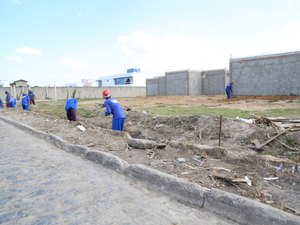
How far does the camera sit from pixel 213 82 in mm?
31859

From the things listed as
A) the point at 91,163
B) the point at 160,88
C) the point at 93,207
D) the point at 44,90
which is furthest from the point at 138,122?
the point at 44,90

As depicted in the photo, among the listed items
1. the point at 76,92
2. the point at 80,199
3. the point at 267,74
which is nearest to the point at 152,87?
the point at 76,92

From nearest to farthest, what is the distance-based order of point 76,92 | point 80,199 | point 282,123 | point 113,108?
point 80,199
point 282,123
point 113,108
point 76,92

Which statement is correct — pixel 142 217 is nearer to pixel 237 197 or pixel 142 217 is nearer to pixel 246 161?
pixel 237 197

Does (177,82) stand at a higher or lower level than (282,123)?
higher

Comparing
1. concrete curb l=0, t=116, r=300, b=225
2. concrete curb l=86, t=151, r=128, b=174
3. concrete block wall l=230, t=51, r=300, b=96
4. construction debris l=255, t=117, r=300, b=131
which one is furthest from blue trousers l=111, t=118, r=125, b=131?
concrete block wall l=230, t=51, r=300, b=96

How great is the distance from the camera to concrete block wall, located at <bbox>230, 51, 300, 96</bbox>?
66.7 ft

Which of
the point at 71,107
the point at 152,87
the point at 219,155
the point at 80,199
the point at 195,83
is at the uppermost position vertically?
the point at 195,83

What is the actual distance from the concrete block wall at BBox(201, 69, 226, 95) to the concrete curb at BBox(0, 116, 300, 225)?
2725cm

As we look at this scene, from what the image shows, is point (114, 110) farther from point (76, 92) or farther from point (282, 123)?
point (76, 92)

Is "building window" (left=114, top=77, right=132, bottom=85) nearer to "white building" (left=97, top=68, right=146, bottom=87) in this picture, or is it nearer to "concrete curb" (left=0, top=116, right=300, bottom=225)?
"white building" (left=97, top=68, right=146, bottom=87)

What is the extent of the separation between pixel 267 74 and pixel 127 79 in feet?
178

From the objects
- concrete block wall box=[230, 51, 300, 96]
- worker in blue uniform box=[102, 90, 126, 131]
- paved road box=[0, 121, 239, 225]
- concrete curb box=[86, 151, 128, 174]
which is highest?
concrete block wall box=[230, 51, 300, 96]

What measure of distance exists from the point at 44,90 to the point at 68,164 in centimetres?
3748
